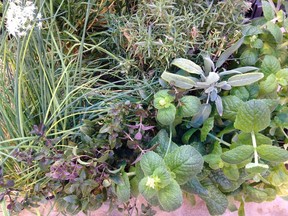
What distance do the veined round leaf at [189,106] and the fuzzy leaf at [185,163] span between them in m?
0.07

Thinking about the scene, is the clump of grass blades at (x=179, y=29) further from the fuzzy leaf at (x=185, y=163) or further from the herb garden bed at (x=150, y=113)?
the fuzzy leaf at (x=185, y=163)

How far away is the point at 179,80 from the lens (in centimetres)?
61

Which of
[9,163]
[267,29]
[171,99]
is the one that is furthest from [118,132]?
[267,29]

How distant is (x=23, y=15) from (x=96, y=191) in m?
0.32

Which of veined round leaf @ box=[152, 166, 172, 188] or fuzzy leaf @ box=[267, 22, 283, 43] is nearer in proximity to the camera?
veined round leaf @ box=[152, 166, 172, 188]

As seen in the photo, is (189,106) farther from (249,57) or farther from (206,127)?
(249,57)

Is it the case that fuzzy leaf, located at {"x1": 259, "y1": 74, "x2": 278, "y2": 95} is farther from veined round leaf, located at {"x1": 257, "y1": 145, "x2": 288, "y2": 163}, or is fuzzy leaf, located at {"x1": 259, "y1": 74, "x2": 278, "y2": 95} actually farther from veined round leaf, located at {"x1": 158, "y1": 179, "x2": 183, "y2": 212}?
veined round leaf, located at {"x1": 158, "y1": 179, "x2": 183, "y2": 212}

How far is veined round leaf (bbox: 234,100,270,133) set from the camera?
54 centimetres

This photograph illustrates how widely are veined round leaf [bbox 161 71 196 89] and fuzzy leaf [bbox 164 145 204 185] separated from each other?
4.9 inches

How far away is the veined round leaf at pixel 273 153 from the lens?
1.76 feet

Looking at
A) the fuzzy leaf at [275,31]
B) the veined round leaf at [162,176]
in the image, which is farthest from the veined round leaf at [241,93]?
the veined round leaf at [162,176]

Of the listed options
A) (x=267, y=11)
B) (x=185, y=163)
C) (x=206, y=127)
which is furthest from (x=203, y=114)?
(x=267, y=11)

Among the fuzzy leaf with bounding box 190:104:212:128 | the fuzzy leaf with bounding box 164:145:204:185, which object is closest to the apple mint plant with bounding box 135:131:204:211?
the fuzzy leaf with bounding box 164:145:204:185

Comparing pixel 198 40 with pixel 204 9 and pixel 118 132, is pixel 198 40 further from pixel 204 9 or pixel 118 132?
pixel 118 132
